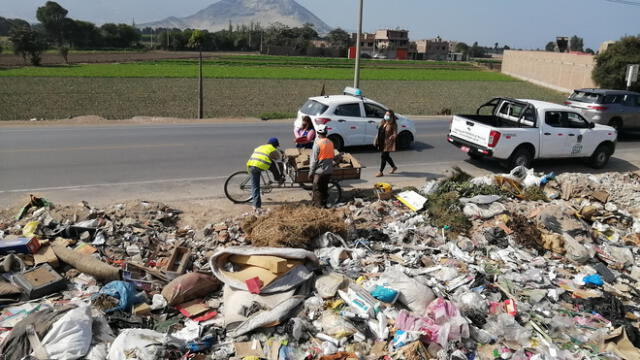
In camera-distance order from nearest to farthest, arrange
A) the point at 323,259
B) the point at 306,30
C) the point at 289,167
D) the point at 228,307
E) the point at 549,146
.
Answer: the point at 228,307 → the point at 323,259 → the point at 289,167 → the point at 549,146 → the point at 306,30

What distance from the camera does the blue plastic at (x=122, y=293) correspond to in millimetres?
6066

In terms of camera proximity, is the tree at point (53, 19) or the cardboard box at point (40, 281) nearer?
the cardboard box at point (40, 281)

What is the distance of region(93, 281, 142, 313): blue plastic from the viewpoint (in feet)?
19.9

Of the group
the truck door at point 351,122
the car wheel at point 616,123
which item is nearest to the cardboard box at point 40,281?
the truck door at point 351,122

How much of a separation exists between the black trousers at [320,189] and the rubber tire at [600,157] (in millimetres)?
9665

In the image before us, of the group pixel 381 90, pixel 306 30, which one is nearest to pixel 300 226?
pixel 381 90

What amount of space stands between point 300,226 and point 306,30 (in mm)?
170284

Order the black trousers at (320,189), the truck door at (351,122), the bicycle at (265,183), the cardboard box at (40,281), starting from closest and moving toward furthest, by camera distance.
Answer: the cardboard box at (40,281) < the black trousers at (320,189) < the bicycle at (265,183) < the truck door at (351,122)

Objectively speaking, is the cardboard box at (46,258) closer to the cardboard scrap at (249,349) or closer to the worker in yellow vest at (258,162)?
the cardboard scrap at (249,349)

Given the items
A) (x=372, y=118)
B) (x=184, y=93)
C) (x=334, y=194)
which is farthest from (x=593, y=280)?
(x=184, y=93)

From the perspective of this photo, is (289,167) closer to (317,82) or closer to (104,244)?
(104,244)

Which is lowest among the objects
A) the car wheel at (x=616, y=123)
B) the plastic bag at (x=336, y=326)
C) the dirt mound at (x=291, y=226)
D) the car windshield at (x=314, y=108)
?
the plastic bag at (x=336, y=326)

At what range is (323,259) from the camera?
7.55 meters

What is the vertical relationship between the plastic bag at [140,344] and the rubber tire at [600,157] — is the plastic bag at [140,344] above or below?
below
